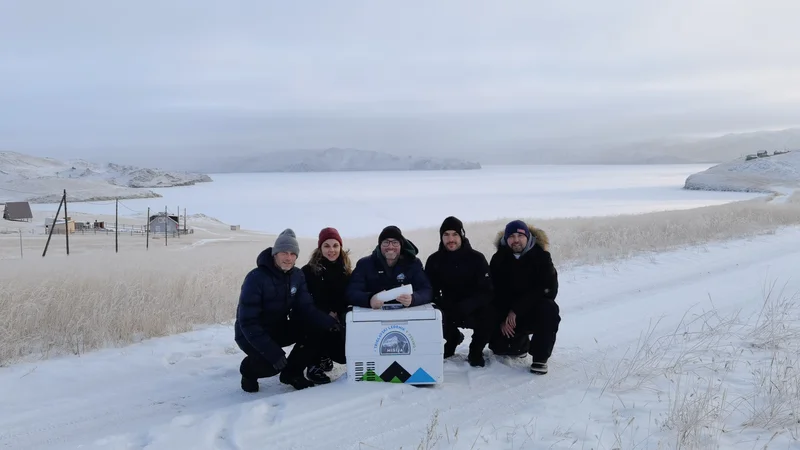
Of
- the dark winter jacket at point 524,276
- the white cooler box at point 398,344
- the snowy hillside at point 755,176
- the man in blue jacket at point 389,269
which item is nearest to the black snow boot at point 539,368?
the dark winter jacket at point 524,276

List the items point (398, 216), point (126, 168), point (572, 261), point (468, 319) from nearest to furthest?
point (468, 319), point (572, 261), point (398, 216), point (126, 168)

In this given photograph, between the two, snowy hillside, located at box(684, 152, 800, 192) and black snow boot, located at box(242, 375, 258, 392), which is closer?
black snow boot, located at box(242, 375, 258, 392)

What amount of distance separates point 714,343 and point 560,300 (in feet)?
9.46

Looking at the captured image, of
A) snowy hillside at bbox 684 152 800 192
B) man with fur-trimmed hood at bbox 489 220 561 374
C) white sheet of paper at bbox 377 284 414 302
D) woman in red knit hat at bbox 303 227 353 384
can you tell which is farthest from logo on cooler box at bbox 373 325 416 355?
snowy hillside at bbox 684 152 800 192

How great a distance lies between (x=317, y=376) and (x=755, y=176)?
280ft

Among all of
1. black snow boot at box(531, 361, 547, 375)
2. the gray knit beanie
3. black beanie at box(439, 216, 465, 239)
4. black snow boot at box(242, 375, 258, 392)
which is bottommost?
black snow boot at box(242, 375, 258, 392)

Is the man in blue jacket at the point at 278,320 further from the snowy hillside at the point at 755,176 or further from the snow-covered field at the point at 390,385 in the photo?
the snowy hillside at the point at 755,176

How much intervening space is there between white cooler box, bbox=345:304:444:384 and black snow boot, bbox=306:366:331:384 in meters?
0.46

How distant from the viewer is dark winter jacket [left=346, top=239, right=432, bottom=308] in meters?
5.07

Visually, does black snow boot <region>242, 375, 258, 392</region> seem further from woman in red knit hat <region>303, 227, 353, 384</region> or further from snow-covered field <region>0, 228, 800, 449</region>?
woman in red knit hat <region>303, 227, 353, 384</region>

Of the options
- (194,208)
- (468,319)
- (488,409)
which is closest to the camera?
(488,409)

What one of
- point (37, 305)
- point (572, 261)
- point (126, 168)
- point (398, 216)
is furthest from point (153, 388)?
point (126, 168)

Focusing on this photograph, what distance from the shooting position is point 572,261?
1174 cm

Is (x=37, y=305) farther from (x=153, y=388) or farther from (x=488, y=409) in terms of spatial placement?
(x=488, y=409)
